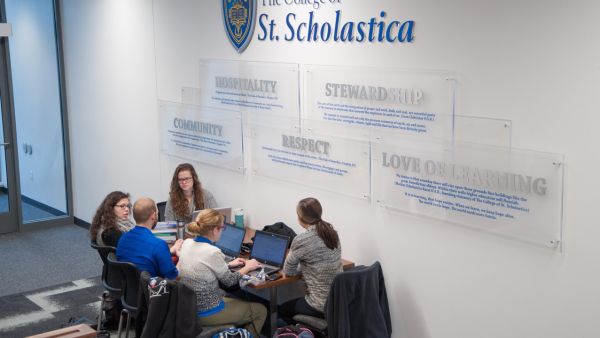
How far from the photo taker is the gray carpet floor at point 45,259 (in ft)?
21.8

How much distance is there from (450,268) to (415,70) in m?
1.17

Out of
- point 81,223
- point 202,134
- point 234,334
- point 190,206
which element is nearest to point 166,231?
point 190,206

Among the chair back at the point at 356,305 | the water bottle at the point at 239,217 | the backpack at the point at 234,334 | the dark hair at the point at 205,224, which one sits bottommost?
the backpack at the point at 234,334

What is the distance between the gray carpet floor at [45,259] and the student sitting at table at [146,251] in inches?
85.0

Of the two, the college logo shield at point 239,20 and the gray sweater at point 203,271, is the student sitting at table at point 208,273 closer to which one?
the gray sweater at point 203,271

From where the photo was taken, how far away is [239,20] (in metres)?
5.72

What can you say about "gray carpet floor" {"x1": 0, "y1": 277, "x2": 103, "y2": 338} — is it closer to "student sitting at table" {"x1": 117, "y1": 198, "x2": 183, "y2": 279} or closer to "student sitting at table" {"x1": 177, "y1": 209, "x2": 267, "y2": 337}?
"student sitting at table" {"x1": 117, "y1": 198, "x2": 183, "y2": 279}

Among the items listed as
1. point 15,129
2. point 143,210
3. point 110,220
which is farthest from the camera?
point 15,129

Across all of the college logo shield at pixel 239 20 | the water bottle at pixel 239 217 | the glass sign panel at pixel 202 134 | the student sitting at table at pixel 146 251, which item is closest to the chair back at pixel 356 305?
the student sitting at table at pixel 146 251

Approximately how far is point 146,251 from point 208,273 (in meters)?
0.44

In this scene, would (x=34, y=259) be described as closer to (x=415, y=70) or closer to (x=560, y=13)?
(x=415, y=70)

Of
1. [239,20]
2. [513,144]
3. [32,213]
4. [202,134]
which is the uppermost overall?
[239,20]

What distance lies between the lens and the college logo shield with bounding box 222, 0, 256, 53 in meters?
5.63

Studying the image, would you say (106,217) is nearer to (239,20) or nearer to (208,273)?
(208,273)
